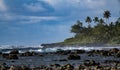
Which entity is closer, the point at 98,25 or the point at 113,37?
the point at 113,37

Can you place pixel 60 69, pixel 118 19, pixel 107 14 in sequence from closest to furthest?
pixel 60 69, pixel 107 14, pixel 118 19

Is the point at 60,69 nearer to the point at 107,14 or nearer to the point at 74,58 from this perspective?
the point at 74,58

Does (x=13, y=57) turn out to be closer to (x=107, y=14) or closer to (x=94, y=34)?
(x=107, y=14)

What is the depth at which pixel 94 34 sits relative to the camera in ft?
653

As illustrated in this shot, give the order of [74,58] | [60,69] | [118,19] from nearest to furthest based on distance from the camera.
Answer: [60,69] → [74,58] → [118,19]

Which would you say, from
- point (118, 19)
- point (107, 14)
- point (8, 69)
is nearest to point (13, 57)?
point (8, 69)

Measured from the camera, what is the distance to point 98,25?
196 meters

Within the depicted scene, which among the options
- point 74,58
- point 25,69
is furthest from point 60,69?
point 74,58

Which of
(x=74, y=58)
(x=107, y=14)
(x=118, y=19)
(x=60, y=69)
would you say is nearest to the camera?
(x=60, y=69)

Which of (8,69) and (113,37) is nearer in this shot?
(8,69)

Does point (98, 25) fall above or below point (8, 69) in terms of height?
above

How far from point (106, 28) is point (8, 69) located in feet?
520

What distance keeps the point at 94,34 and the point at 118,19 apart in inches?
607

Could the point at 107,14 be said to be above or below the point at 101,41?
above
